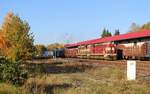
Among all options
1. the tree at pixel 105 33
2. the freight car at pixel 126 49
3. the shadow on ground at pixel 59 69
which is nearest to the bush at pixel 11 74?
the shadow on ground at pixel 59 69

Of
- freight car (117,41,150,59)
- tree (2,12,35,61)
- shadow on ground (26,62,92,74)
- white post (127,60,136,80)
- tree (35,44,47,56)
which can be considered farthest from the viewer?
freight car (117,41,150,59)

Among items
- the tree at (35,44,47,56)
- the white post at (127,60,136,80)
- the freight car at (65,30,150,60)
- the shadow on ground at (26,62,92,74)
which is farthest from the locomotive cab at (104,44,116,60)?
the white post at (127,60,136,80)

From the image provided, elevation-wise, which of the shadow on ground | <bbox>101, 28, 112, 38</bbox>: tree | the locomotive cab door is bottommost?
the shadow on ground

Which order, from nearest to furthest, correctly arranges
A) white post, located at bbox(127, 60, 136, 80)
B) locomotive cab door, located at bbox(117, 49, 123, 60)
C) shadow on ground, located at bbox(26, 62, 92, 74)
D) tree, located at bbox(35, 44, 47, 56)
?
white post, located at bbox(127, 60, 136, 80), shadow on ground, located at bbox(26, 62, 92, 74), tree, located at bbox(35, 44, 47, 56), locomotive cab door, located at bbox(117, 49, 123, 60)

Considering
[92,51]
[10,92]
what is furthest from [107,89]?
[92,51]

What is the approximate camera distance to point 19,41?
37.7 meters

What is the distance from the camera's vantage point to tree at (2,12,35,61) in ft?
122

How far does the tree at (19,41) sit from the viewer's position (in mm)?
37281

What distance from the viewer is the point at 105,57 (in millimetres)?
56031

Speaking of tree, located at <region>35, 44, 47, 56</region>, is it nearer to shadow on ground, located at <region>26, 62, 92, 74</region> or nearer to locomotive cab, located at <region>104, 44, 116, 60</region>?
shadow on ground, located at <region>26, 62, 92, 74</region>

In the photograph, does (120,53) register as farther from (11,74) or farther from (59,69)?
(11,74)

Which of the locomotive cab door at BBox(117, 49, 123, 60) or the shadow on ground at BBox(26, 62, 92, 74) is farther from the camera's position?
the locomotive cab door at BBox(117, 49, 123, 60)

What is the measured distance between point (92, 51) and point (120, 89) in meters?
50.1

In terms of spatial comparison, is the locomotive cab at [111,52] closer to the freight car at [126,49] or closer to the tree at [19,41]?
the freight car at [126,49]
